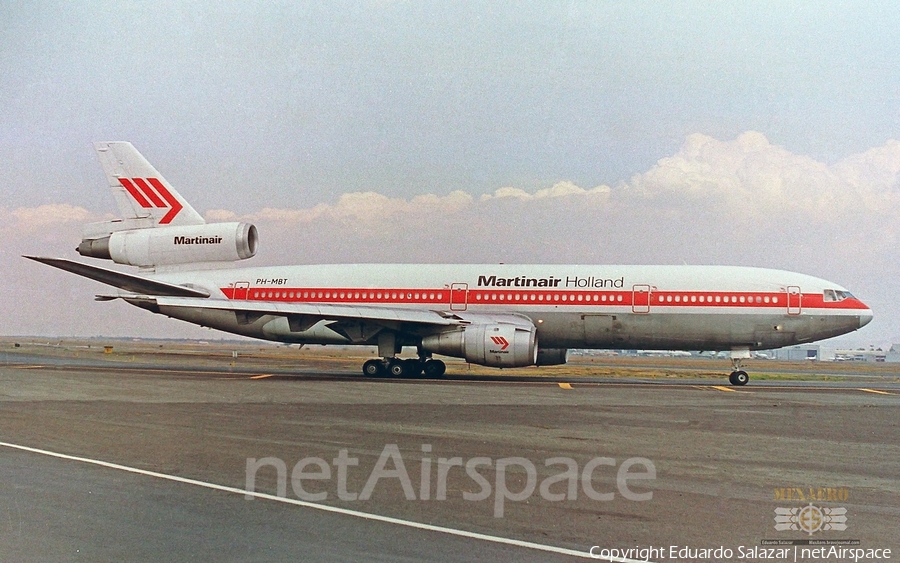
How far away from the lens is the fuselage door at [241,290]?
93.8 ft

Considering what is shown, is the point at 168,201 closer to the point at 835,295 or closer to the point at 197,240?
the point at 197,240

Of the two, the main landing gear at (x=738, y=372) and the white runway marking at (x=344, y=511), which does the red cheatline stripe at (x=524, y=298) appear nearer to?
the main landing gear at (x=738, y=372)

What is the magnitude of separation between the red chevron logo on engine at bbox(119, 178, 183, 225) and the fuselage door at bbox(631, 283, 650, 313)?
1804 cm

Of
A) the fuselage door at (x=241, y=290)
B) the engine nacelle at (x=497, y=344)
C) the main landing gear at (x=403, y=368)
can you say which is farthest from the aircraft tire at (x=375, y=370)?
the fuselage door at (x=241, y=290)

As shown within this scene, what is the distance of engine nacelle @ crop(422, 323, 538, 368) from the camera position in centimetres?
2362

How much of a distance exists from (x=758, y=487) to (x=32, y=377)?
21.2 m

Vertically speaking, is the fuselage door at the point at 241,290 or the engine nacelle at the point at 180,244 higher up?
the engine nacelle at the point at 180,244

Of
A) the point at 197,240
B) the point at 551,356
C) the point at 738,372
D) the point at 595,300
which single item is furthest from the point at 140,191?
the point at 738,372

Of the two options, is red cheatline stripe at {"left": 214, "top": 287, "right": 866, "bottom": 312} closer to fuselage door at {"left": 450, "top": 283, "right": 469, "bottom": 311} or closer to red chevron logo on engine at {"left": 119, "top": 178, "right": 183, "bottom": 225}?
fuselage door at {"left": 450, "top": 283, "right": 469, "bottom": 311}

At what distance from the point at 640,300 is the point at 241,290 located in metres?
14.8

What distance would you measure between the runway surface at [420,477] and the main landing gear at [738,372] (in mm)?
7972

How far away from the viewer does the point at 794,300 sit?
24688 mm

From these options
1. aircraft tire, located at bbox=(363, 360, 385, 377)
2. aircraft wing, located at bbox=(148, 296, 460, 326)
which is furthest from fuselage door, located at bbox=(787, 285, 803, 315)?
aircraft tire, located at bbox=(363, 360, 385, 377)

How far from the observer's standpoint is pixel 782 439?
11.7 m
